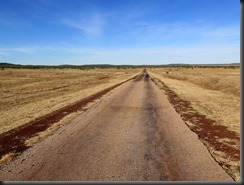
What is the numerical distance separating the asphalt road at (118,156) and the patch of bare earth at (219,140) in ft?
0.87

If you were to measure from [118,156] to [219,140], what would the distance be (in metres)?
3.99

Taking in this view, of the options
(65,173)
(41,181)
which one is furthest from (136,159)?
(41,181)

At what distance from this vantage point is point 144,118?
552 inches

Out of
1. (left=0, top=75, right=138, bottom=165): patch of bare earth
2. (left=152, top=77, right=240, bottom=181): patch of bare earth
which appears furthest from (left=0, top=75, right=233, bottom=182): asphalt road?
(left=0, top=75, right=138, bottom=165): patch of bare earth

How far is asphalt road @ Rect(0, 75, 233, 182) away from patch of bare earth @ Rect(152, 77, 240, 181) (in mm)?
266

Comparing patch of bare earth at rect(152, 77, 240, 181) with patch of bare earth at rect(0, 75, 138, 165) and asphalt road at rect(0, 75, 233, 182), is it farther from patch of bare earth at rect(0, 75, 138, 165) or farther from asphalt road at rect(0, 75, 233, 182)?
patch of bare earth at rect(0, 75, 138, 165)

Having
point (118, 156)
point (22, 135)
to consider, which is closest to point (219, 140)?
point (118, 156)

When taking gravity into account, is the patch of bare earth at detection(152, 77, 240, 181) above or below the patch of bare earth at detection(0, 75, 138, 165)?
below

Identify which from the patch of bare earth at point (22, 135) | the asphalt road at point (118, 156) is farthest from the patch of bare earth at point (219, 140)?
the patch of bare earth at point (22, 135)

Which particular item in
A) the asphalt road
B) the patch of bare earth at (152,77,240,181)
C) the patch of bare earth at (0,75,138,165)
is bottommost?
the patch of bare earth at (152,77,240,181)

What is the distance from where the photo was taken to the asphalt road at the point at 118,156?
266 inches

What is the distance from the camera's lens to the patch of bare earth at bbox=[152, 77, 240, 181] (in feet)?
24.8

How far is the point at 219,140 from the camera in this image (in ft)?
32.7

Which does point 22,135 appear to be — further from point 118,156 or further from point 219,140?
point 219,140
